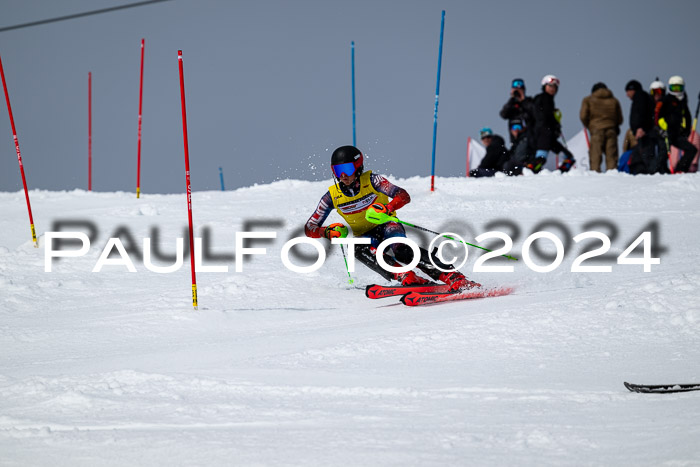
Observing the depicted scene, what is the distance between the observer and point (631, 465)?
2834mm

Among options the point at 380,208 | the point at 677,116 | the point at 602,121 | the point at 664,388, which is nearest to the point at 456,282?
the point at 380,208

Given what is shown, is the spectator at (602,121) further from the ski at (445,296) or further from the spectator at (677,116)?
the ski at (445,296)

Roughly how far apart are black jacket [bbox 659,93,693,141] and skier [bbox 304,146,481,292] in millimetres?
7698

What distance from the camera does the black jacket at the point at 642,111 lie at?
12953 millimetres

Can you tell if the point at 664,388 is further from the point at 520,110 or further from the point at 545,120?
the point at 520,110

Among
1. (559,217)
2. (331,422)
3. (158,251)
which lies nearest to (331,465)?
(331,422)

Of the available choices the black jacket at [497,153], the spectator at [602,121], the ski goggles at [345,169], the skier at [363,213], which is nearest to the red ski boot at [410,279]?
the skier at [363,213]

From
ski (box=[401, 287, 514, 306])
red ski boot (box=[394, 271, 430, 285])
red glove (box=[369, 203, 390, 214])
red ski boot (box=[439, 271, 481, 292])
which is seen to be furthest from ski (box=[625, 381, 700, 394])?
red glove (box=[369, 203, 390, 214])

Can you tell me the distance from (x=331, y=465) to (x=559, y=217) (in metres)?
8.24

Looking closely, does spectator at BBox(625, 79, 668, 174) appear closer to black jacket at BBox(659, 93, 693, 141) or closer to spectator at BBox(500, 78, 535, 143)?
black jacket at BBox(659, 93, 693, 141)

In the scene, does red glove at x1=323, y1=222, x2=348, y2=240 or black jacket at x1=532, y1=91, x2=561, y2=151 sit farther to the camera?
black jacket at x1=532, y1=91, x2=561, y2=151

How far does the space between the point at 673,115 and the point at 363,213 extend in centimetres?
807

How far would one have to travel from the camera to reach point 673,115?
1308cm

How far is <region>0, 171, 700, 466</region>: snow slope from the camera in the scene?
124 inches
